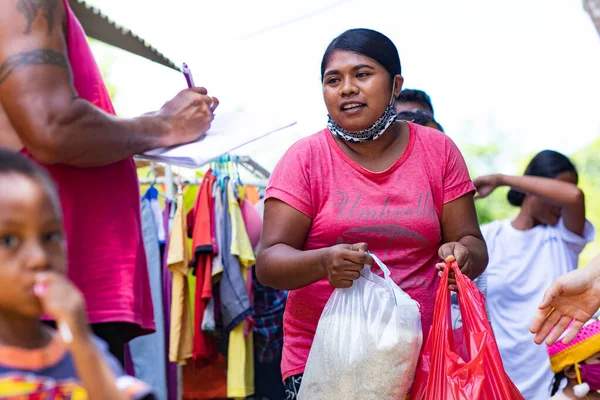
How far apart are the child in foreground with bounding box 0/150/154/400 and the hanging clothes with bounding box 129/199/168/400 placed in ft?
11.8

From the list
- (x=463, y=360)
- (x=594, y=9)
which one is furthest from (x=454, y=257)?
(x=594, y=9)

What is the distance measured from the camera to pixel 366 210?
242cm

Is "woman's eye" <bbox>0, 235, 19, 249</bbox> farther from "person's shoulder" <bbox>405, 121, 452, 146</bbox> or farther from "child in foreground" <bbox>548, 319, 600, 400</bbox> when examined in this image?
"child in foreground" <bbox>548, 319, 600, 400</bbox>

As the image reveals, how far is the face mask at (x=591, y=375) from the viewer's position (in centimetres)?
322

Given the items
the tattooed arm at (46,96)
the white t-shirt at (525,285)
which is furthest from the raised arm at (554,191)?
the tattooed arm at (46,96)

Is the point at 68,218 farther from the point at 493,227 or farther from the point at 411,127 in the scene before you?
the point at 493,227

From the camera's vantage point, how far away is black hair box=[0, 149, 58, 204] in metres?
1.23

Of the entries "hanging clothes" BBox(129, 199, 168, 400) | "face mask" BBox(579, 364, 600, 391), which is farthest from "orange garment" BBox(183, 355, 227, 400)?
"face mask" BBox(579, 364, 600, 391)

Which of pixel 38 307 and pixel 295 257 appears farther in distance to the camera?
pixel 295 257

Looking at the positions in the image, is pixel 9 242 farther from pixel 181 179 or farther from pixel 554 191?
pixel 181 179

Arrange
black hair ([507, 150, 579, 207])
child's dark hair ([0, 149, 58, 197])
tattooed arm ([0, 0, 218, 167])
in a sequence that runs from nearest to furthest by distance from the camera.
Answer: child's dark hair ([0, 149, 58, 197]) → tattooed arm ([0, 0, 218, 167]) → black hair ([507, 150, 579, 207])

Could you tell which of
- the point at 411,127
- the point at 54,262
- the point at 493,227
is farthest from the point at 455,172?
the point at 493,227

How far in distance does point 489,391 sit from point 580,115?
43.3 feet

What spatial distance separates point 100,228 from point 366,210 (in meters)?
0.96
